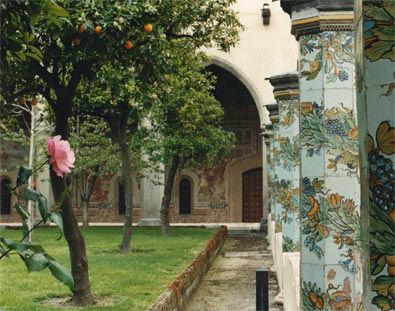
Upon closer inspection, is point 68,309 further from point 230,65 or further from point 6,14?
point 230,65

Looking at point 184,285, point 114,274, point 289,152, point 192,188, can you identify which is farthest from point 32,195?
point 192,188

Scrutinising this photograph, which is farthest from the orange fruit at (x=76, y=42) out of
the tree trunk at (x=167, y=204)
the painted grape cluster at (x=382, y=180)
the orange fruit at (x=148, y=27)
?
the tree trunk at (x=167, y=204)

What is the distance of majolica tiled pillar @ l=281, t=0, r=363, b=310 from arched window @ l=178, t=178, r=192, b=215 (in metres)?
26.5

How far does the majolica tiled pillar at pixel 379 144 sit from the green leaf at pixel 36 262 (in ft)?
3.56

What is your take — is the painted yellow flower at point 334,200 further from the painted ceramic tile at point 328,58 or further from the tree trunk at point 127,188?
the tree trunk at point 127,188

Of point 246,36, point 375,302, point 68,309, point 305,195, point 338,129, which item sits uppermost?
point 246,36

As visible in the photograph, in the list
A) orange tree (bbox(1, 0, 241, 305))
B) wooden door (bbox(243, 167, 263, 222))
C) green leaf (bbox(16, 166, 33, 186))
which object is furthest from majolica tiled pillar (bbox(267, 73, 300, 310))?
wooden door (bbox(243, 167, 263, 222))

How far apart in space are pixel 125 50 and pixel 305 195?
3204 millimetres

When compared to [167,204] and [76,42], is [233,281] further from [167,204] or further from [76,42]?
[167,204]

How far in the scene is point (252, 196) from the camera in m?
33.3

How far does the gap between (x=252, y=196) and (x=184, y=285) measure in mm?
21796

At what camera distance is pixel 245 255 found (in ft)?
66.2

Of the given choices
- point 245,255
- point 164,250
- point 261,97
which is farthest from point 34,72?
point 261,97

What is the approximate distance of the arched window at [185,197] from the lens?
32844mm
